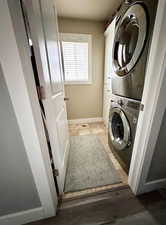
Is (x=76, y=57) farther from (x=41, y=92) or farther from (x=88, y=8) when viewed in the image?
(x=41, y=92)

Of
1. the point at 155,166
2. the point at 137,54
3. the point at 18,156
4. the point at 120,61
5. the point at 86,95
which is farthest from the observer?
the point at 86,95

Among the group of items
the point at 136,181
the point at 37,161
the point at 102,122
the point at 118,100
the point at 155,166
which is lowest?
the point at 102,122

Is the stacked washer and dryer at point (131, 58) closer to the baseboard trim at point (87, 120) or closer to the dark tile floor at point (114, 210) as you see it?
the dark tile floor at point (114, 210)

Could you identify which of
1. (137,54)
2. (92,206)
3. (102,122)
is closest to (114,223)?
(92,206)

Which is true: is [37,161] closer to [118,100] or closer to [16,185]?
[16,185]

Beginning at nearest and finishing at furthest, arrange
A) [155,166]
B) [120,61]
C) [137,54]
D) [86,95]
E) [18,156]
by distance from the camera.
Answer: [18,156] < [137,54] < [155,166] < [120,61] < [86,95]

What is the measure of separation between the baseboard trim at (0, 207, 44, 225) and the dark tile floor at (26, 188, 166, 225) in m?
0.06

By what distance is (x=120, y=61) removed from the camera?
45.8 inches

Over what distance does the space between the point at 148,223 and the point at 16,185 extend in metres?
1.13

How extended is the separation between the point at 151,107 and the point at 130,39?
72 cm

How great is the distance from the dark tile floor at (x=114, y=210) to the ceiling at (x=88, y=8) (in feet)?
9.19

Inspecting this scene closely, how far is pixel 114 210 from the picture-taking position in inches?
37.3

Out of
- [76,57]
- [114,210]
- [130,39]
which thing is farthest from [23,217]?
[76,57]

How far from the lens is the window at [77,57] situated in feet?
7.46
